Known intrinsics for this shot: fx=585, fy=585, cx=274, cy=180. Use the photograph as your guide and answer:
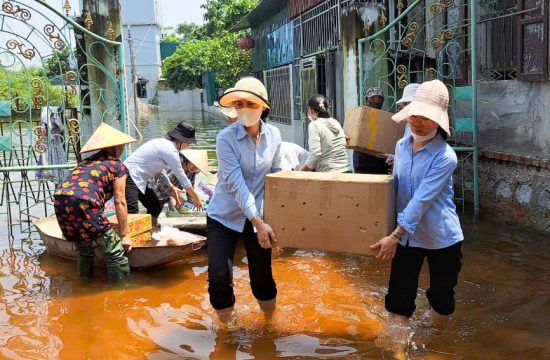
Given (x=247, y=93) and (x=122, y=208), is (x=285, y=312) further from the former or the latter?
(x=247, y=93)

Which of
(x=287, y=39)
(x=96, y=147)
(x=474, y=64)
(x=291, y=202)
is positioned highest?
(x=287, y=39)

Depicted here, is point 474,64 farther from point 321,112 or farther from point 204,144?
point 204,144

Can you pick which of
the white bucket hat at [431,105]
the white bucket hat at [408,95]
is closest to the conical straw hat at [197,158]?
the white bucket hat at [408,95]

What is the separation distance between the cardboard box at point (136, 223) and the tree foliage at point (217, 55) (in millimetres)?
21338

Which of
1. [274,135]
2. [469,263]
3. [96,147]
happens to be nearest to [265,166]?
[274,135]

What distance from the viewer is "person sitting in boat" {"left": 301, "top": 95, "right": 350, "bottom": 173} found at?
6059 mm

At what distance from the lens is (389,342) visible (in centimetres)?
386

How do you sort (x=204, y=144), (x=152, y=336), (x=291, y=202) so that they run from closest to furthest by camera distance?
(x=291, y=202), (x=152, y=336), (x=204, y=144)

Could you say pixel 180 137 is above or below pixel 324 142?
above

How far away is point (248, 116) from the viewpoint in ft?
12.4

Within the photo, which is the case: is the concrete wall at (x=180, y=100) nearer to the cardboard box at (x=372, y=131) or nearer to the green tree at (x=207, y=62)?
the green tree at (x=207, y=62)

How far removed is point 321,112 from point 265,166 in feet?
7.88

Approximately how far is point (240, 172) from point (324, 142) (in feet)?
8.16

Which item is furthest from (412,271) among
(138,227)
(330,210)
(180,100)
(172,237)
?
(180,100)
